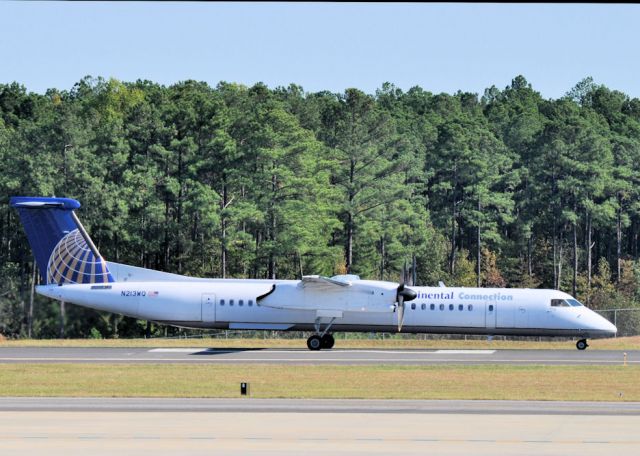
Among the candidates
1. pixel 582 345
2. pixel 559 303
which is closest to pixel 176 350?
pixel 559 303

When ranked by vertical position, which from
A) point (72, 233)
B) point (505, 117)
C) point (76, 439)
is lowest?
point (76, 439)

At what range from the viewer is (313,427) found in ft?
74.6

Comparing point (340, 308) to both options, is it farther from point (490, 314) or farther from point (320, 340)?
point (490, 314)

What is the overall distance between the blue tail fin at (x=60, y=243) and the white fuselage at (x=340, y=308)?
65 cm

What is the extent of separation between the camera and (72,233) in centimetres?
4712

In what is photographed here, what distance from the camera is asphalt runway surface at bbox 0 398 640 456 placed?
19922 millimetres

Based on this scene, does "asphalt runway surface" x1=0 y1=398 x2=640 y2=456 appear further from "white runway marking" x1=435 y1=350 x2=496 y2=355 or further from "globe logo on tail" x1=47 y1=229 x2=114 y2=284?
"globe logo on tail" x1=47 y1=229 x2=114 y2=284

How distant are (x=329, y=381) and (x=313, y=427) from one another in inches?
444

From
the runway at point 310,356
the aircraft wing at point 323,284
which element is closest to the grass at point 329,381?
the runway at point 310,356

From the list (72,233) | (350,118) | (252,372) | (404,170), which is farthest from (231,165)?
(252,372)

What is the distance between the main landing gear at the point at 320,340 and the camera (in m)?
45.7

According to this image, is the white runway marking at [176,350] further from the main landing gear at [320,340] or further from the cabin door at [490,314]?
the cabin door at [490,314]

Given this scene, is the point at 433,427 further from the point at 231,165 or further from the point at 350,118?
the point at 350,118

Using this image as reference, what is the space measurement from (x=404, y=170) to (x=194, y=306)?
5589 centimetres
